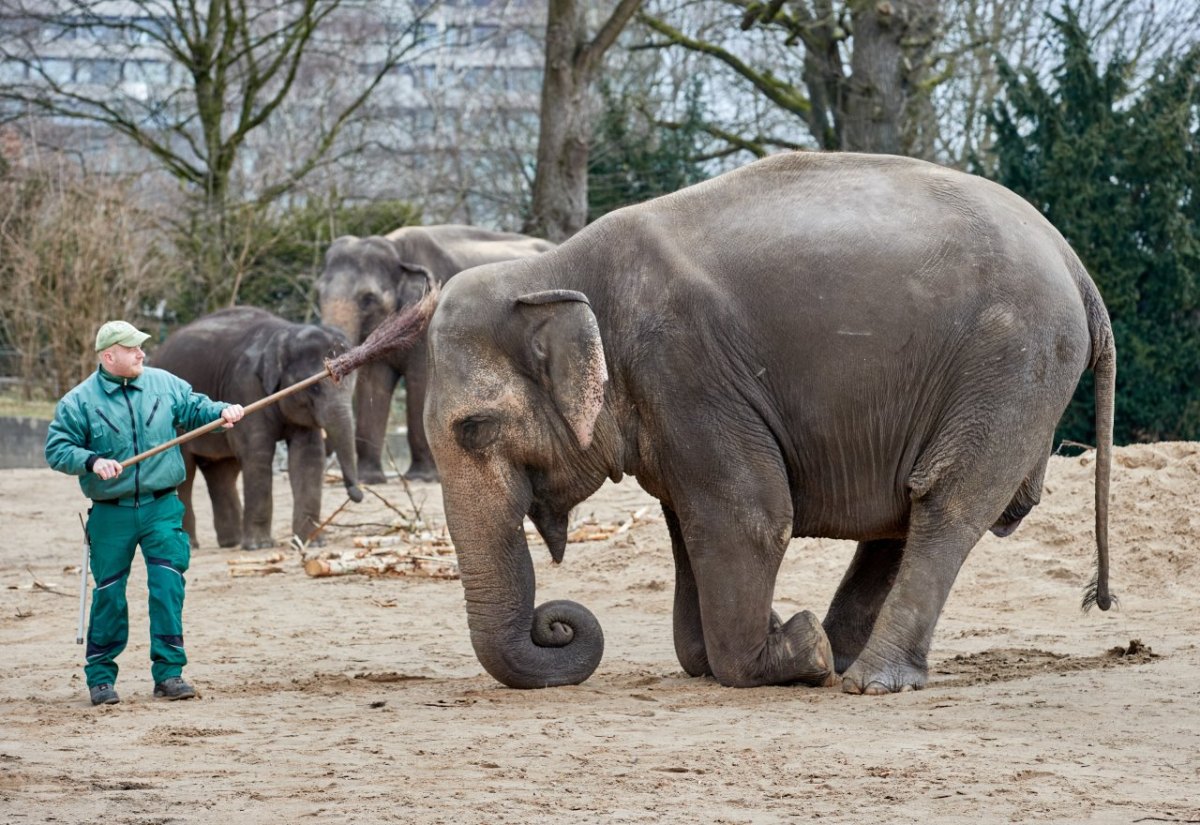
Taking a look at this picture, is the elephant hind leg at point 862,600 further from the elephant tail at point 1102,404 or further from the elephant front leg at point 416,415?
the elephant front leg at point 416,415

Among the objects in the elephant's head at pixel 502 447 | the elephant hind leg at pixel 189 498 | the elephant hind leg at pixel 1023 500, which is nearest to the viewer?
the elephant's head at pixel 502 447

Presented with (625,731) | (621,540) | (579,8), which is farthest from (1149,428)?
(625,731)

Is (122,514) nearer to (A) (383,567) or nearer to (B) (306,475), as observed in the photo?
(A) (383,567)

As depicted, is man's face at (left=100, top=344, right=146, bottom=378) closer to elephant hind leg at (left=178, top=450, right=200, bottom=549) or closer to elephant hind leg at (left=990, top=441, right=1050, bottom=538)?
elephant hind leg at (left=990, top=441, right=1050, bottom=538)

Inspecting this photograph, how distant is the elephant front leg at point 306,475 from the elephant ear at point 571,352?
269 inches

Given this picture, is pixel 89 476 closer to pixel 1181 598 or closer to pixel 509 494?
pixel 509 494

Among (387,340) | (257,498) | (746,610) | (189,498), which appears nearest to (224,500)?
(189,498)

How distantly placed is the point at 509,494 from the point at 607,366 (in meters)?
0.67

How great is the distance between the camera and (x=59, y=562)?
1352cm

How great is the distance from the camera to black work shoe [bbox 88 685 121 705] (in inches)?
290

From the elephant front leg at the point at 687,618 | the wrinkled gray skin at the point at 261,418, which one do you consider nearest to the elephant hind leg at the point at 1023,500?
the elephant front leg at the point at 687,618

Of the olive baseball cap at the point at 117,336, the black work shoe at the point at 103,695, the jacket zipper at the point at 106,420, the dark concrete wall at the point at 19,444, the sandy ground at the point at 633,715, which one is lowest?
the black work shoe at the point at 103,695

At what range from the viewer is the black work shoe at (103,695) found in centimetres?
737

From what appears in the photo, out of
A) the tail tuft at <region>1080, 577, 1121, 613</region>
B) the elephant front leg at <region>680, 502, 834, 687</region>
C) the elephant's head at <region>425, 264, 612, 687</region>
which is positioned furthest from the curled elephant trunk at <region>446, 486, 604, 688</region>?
the tail tuft at <region>1080, 577, 1121, 613</region>
